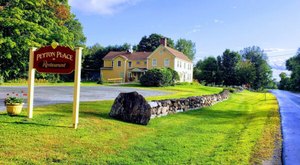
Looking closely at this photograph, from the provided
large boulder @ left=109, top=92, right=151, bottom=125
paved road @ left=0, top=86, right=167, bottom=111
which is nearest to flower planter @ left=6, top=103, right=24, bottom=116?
paved road @ left=0, top=86, right=167, bottom=111

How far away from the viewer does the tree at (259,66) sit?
88.2 m

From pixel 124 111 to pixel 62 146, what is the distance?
4467 millimetres

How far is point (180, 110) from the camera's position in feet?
54.1

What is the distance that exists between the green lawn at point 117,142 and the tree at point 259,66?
261 ft

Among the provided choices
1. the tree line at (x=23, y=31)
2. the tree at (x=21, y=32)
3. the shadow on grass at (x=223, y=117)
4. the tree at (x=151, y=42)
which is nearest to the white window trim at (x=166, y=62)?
the tree line at (x=23, y=31)

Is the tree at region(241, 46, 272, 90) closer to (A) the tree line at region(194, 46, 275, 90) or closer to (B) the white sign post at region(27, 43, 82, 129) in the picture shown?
(A) the tree line at region(194, 46, 275, 90)

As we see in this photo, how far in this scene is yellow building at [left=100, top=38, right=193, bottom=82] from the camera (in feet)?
179

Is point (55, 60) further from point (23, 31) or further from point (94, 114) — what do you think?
point (23, 31)

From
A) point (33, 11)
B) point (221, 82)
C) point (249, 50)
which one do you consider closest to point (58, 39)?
point (33, 11)

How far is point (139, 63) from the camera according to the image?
58.1m

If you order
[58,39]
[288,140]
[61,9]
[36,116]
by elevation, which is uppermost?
[61,9]

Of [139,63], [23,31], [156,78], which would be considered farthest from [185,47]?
[23,31]

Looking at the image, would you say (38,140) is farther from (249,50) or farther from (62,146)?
(249,50)

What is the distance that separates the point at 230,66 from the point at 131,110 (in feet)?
235
